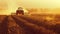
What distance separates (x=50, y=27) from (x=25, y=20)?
24 centimetres

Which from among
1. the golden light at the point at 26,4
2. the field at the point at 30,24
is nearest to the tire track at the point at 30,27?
the field at the point at 30,24

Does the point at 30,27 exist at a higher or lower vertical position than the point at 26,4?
lower

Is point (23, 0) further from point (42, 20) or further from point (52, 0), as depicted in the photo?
point (42, 20)

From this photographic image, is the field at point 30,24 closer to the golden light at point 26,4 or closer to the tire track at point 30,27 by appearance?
the tire track at point 30,27

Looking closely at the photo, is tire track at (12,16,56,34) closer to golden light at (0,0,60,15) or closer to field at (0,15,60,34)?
field at (0,15,60,34)

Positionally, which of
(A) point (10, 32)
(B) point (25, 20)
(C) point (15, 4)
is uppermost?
(C) point (15, 4)

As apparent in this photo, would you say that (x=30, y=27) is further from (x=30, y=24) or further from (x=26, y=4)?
(x=26, y=4)

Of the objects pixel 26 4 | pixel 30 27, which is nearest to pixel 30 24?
pixel 30 27

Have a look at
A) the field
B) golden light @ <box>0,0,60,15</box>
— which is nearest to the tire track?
the field

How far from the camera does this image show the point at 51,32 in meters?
1.00

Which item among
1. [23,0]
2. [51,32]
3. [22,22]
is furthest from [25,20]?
[23,0]

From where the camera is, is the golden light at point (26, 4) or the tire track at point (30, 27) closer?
the tire track at point (30, 27)

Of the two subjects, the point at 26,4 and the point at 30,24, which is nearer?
the point at 30,24

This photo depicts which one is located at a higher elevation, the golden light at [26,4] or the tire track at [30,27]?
the golden light at [26,4]
